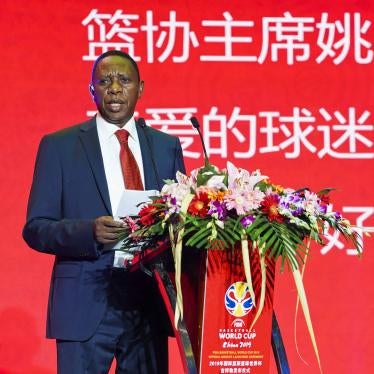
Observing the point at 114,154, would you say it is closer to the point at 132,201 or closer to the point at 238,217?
the point at 132,201

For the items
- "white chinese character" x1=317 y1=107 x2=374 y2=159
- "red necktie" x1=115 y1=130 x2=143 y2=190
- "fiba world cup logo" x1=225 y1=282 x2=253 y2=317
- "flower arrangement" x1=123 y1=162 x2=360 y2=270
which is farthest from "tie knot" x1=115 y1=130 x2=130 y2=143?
"white chinese character" x1=317 y1=107 x2=374 y2=159

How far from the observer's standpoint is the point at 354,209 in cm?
393

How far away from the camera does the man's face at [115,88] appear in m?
→ 2.54

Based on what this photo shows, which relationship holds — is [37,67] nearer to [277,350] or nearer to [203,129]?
[203,129]

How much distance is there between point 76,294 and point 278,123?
174 centimetres

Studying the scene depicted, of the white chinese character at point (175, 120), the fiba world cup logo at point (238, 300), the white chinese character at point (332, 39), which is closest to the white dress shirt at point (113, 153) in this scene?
the fiba world cup logo at point (238, 300)

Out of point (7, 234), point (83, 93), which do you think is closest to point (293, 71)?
point (83, 93)

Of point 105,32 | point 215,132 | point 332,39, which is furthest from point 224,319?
point 332,39

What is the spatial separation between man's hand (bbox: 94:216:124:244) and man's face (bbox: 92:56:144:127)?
1.53 feet

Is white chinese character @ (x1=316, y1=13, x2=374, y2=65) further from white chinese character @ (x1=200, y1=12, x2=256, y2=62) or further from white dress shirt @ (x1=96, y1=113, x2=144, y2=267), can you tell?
white dress shirt @ (x1=96, y1=113, x2=144, y2=267)

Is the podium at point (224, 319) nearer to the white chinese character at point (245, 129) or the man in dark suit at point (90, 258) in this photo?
the man in dark suit at point (90, 258)

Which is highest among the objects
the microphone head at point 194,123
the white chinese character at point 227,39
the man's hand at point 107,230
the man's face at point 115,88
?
the white chinese character at point 227,39

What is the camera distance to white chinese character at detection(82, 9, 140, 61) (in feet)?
12.4

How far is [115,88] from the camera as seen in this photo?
8.31 feet
